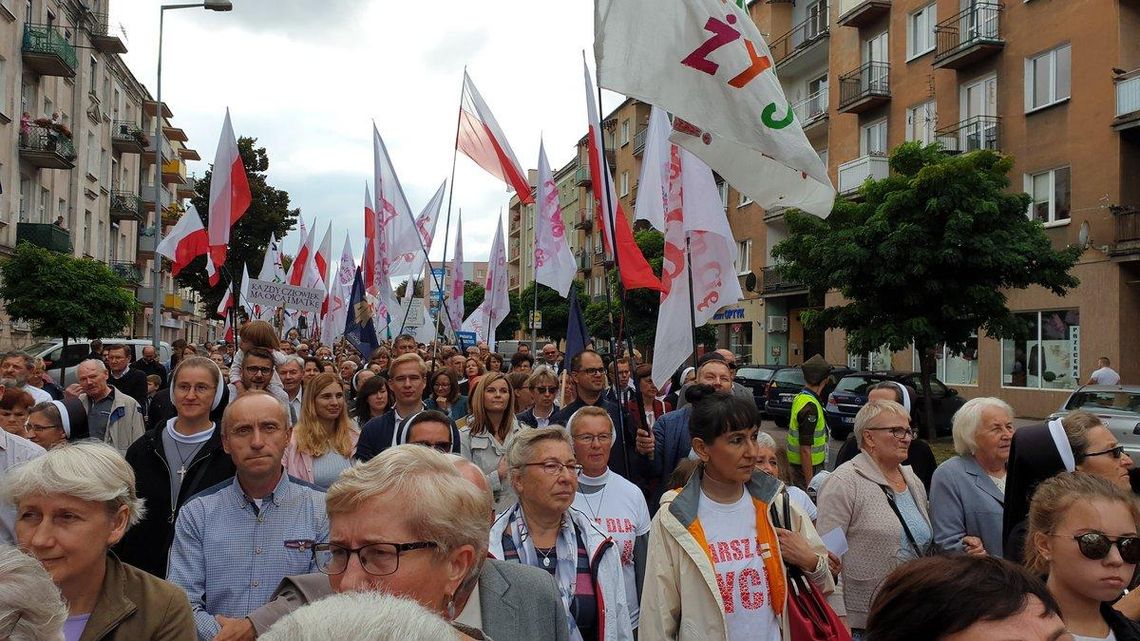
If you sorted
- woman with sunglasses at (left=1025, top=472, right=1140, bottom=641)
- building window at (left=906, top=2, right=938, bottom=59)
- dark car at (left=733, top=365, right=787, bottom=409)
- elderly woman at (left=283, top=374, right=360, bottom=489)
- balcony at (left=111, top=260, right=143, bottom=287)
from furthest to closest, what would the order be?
balcony at (left=111, top=260, right=143, bottom=287)
building window at (left=906, top=2, right=938, bottom=59)
dark car at (left=733, top=365, right=787, bottom=409)
elderly woman at (left=283, top=374, right=360, bottom=489)
woman with sunglasses at (left=1025, top=472, right=1140, bottom=641)

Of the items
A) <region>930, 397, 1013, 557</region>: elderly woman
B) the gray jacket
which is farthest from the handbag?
<region>930, 397, 1013, 557</region>: elderly woman

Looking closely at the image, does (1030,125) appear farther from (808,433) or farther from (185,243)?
(185,243)

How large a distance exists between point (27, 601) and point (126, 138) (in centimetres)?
4332

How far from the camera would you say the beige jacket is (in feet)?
11.2

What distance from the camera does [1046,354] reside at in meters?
23.3

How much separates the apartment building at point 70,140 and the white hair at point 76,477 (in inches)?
1069

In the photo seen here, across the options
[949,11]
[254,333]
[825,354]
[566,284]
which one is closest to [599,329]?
[825,354]

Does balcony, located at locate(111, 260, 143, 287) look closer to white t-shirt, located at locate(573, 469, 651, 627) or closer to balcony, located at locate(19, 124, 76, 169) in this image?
balcony, located at locate(19, 124, 76, 169)

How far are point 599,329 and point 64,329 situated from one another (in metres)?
21.7

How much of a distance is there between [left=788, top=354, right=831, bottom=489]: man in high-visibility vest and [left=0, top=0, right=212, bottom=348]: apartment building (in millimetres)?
25377

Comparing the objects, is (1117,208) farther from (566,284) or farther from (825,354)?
(566,284)

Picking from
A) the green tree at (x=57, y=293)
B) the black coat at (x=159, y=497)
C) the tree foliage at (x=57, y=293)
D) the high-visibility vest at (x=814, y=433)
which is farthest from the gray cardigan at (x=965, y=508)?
the tree foliage at (x=57, y=293)

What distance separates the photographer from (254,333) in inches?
271

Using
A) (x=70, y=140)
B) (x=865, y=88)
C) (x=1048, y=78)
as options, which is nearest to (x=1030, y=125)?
(x=1048, y=78)
